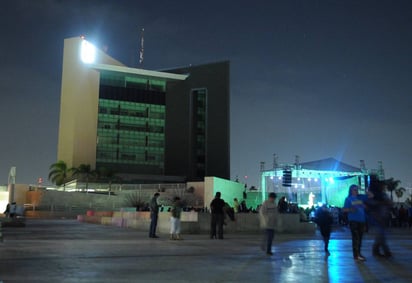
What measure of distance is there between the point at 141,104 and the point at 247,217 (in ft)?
239

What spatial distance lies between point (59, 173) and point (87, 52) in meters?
22.6

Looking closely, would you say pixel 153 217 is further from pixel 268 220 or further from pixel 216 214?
pixel 268 220

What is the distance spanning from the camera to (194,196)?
52.8 metres

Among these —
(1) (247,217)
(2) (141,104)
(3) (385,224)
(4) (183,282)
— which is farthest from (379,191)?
(2) (141,104)

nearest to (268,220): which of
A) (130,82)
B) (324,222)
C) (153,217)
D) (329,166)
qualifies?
(324,222)

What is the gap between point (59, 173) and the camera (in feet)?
240

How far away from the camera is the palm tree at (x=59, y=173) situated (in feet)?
238

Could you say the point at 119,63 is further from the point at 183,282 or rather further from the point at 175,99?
the point at 183,282

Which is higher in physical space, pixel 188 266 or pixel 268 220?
pixel 268 220

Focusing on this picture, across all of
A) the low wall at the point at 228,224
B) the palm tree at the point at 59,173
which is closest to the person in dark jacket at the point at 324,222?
the low wall at the point at 228,224

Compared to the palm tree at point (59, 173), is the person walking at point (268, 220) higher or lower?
lower

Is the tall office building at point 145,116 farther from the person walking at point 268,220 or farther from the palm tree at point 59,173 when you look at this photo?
the person walking at point 268,220

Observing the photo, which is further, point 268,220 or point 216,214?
point 216,214

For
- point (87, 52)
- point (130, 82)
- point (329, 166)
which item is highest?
point (87, 52)
